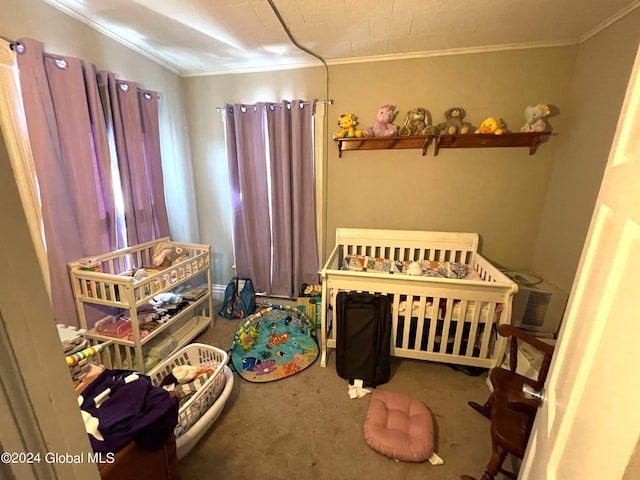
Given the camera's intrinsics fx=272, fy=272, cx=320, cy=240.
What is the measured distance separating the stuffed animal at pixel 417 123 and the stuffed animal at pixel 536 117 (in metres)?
0.69

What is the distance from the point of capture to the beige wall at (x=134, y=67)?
149 cm

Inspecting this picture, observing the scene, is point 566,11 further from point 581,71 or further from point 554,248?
point 554,248

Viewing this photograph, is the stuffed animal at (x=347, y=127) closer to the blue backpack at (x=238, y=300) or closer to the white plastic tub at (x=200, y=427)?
the blue backpack at (x=238, y=300)

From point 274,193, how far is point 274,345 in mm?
1426

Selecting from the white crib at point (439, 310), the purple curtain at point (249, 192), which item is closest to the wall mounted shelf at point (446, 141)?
the purple curtain at point (249, 192)

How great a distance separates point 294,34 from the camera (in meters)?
1.98

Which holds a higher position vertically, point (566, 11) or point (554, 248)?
point (566, 11)

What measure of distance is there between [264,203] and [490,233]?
7.14 feet

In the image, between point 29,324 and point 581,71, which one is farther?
point 581,71

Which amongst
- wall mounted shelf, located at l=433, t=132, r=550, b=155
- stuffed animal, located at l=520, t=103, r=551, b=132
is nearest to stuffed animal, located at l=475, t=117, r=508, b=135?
wall mounted shelf, located at l=433, t=132, r=550, b=155

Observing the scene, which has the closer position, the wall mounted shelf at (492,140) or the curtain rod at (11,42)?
the curtain rod at (11,42)

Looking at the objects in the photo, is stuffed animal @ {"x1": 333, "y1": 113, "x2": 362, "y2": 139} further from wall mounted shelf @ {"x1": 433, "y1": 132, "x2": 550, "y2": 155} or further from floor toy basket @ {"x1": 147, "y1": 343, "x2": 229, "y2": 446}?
floor toy basket @ {"x1": 147, "y1": 343, "x2": 229, "y2": 446}

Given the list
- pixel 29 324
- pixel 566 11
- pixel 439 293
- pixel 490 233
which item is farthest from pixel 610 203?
pixel 490 233

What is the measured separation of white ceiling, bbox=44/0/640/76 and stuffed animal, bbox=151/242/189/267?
1600 millimetres
